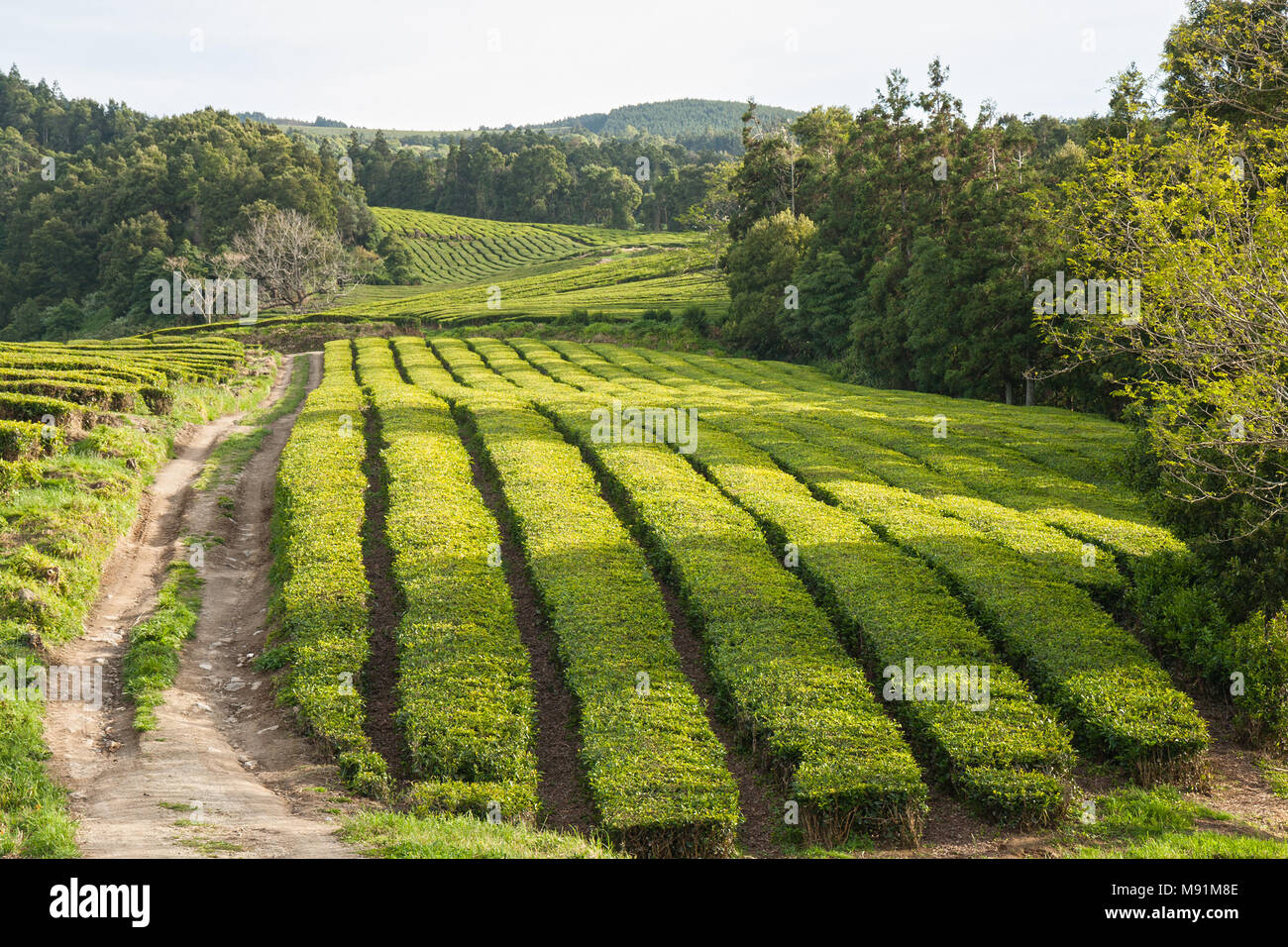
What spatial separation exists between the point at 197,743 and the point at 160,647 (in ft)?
11.8

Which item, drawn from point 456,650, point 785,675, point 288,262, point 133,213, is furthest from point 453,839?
point 133,213

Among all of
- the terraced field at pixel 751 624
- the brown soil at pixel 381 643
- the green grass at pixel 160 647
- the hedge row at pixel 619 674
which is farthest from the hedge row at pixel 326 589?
the hedge row at pixel 619 674

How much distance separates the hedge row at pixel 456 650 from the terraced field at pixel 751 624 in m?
0.06

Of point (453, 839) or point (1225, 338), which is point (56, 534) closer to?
point (453, 839)

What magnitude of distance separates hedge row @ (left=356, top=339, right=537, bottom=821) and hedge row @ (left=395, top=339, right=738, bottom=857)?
92cm

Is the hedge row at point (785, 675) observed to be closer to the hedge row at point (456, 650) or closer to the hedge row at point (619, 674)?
the hedge row at point (619, 674)

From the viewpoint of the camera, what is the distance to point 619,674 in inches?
586

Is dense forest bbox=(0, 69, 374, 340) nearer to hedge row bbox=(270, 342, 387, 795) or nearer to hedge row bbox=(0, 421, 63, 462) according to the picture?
hedge row bbox=(0, 421, 63, 462)

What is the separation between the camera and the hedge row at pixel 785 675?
460 inches

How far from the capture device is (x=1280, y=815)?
11.9 m

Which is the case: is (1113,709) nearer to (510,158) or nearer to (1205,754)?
(1205,754)

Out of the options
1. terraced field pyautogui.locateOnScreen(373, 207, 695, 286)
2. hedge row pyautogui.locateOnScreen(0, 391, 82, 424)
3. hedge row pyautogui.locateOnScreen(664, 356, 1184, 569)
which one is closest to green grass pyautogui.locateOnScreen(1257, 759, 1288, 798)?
hedge row pyautogui.locateOnScreen(664, 356, 1184, 569)

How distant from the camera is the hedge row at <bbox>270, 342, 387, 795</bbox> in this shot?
1400 centimetres
